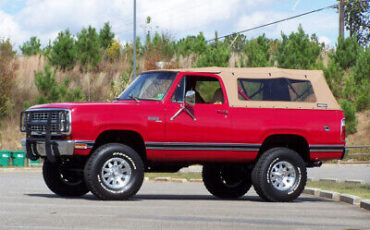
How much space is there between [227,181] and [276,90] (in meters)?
2.38

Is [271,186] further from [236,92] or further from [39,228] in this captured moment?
[39,228]

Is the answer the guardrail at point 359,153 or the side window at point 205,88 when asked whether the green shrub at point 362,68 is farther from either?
the side window at point 205,88

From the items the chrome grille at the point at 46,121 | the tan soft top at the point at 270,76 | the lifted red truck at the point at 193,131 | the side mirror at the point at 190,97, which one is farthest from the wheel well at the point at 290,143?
the chrome grille at the point at 46,121

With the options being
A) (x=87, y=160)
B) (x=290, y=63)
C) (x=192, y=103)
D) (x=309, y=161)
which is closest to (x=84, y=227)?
(x=87, y=160)

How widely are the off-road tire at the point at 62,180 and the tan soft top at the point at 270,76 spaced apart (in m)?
2.94

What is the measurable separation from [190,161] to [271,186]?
1.63 m

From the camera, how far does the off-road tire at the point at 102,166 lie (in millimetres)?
13234

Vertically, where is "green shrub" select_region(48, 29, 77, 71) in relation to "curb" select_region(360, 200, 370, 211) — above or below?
above

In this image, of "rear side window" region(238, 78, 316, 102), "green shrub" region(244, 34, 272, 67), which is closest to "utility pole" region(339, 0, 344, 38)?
"green shrub" region(244, 34, 272, 67)

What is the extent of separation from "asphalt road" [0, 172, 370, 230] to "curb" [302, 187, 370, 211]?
19cm

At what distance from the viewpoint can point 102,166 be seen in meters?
13.3

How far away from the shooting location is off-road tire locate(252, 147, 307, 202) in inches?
570

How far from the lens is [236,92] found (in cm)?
1466

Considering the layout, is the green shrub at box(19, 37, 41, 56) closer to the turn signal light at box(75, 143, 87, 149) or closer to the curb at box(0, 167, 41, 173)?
the curb at box(0, 167, 41, 173)
